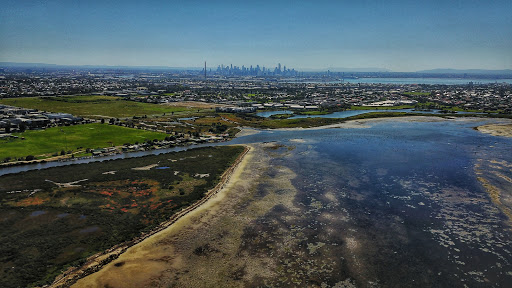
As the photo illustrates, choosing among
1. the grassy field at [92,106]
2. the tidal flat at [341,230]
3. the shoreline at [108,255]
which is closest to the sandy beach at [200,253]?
the tidal flat at [341,230]

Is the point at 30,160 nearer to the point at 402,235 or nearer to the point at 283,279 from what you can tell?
the point at 283,279

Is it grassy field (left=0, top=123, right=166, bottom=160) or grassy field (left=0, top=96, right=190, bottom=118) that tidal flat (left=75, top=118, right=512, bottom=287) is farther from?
grassy field (left=0, top=96, right=190, bottom=118)

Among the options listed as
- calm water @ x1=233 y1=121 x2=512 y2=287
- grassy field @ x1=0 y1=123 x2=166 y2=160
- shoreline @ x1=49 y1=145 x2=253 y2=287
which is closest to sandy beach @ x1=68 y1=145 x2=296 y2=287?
shoreline @ x1=49 y1=145 x2=253 y2=287

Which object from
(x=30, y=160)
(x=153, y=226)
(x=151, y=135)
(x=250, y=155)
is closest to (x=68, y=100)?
(x=151, y=135)

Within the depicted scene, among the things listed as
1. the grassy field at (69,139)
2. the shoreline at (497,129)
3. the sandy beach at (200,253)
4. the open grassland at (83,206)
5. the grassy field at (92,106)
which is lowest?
the sandy beach at (200,253)

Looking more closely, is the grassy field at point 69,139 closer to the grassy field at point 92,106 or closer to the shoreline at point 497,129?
the grassy field at point 92,106

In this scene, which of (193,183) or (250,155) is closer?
(193,183)

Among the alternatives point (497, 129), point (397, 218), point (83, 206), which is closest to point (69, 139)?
point (83, 206)
